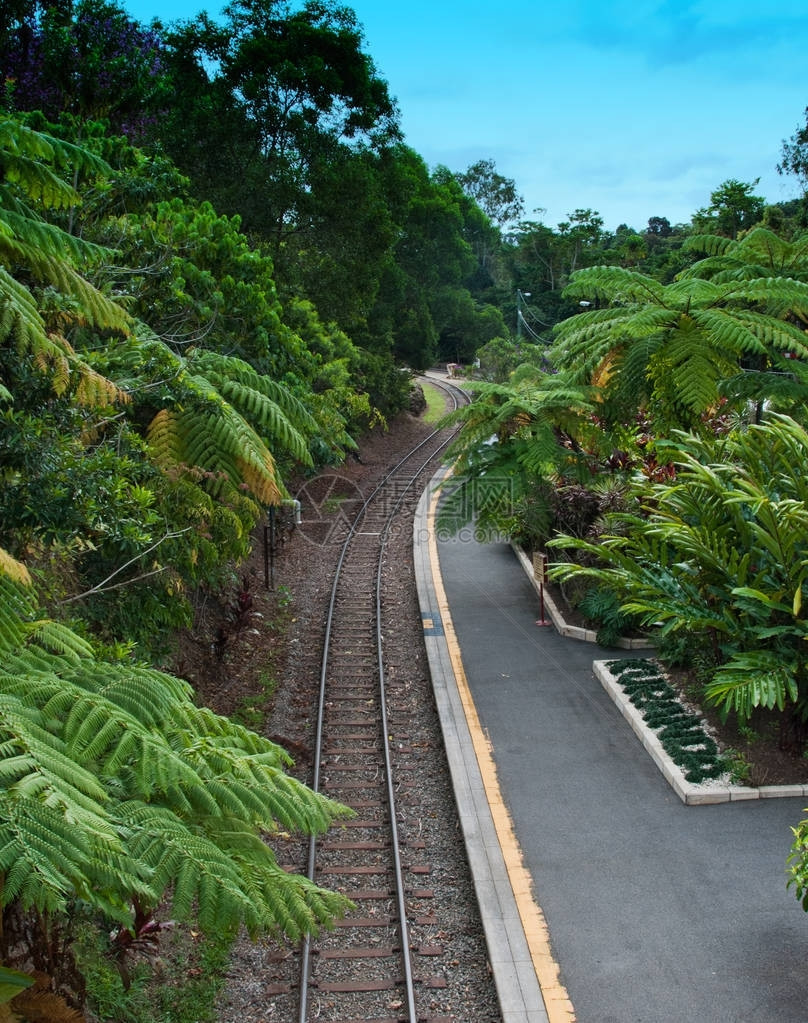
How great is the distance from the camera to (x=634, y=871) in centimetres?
794

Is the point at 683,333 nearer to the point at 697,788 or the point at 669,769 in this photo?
the point at 669,769

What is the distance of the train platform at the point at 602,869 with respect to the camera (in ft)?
21.2

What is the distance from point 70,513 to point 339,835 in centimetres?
475

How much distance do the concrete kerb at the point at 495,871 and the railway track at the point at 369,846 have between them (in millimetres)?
471

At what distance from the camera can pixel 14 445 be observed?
5.86m

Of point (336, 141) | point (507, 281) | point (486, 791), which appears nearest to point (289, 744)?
point (486, 791)

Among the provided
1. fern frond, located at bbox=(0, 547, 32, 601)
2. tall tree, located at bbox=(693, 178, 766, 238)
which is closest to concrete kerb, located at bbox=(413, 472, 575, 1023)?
fern frond, located at bbox=(0, 547, 32, 601)

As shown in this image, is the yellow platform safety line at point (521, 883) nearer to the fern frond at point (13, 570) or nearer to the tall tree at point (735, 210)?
the fern frond at point (13, 570)

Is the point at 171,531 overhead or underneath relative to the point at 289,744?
overhead

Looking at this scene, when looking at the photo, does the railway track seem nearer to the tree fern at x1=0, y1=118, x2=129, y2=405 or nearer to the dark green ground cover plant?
the dark green ground cover plant

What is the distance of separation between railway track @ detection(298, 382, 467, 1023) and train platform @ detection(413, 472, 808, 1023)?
1.86ft

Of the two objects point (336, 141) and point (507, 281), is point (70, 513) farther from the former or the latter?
point (507, 281)

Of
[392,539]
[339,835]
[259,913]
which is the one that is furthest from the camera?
[392,539]

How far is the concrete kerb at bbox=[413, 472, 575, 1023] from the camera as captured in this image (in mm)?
6473
